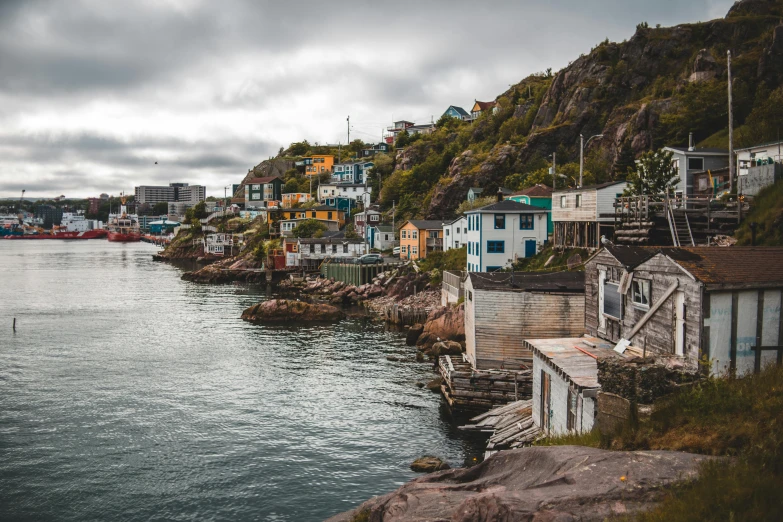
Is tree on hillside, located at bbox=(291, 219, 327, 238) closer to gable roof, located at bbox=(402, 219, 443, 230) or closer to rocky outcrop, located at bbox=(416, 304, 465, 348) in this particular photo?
gable roof, located at bbox=(402, 219, 443, 230)

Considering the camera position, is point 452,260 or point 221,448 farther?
point 452,260

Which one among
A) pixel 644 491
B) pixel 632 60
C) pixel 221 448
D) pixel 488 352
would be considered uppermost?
pixel 632 60

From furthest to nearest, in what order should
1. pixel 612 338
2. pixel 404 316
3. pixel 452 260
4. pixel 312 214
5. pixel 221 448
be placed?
pixel 312 214
pixel 452 260
pixel 404 316
pixel 221 448
pixel 612 338

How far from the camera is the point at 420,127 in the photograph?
182625 mm

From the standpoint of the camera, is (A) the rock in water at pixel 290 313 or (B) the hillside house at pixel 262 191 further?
(B) the hillside house at pixel 262 191

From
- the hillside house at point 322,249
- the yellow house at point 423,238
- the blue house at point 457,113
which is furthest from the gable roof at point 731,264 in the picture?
the blue house at point 457,113

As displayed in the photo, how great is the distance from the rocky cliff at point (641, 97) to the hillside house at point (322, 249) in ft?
46.1

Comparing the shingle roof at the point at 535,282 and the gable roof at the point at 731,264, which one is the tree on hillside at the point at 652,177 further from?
the gable roof at the point at 731,264

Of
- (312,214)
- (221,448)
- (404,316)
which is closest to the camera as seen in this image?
(221,448)

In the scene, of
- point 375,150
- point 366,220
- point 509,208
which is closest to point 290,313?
point 509,208

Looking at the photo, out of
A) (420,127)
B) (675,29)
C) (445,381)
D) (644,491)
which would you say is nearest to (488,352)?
(445,381)

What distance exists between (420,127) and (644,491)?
179 m

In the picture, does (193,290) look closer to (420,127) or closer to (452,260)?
(452,260)

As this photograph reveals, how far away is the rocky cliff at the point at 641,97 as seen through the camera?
64.2 meters
